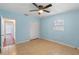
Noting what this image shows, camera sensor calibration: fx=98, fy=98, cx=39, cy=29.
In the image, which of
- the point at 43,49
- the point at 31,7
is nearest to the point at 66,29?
the point at 43,49

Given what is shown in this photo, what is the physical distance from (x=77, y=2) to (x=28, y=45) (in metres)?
0.70

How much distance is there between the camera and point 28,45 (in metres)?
1.11

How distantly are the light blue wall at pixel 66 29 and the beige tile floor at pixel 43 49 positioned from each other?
0.06 metres

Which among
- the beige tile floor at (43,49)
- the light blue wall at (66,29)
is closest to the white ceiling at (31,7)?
the light blue wall at (66,29)

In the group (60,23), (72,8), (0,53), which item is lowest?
(0,53)

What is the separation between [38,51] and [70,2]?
62cm

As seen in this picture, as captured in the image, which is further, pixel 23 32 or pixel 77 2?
pixel 23 32

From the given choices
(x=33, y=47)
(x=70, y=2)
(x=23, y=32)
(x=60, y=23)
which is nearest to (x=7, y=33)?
(x=23, y=32)

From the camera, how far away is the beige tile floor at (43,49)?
105cm

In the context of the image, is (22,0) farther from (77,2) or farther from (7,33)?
(77,2)

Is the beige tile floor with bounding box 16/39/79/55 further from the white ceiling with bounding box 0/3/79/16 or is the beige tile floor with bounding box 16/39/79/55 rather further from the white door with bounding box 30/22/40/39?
the white ceiling with bounding box 0/3/79/16

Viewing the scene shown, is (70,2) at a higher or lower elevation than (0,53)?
higher

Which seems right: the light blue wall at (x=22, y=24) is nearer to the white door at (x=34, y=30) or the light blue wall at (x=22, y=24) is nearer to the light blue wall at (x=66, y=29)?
the white door at (x=34, y=30)

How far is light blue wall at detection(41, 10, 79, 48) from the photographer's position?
1045 millimetres
